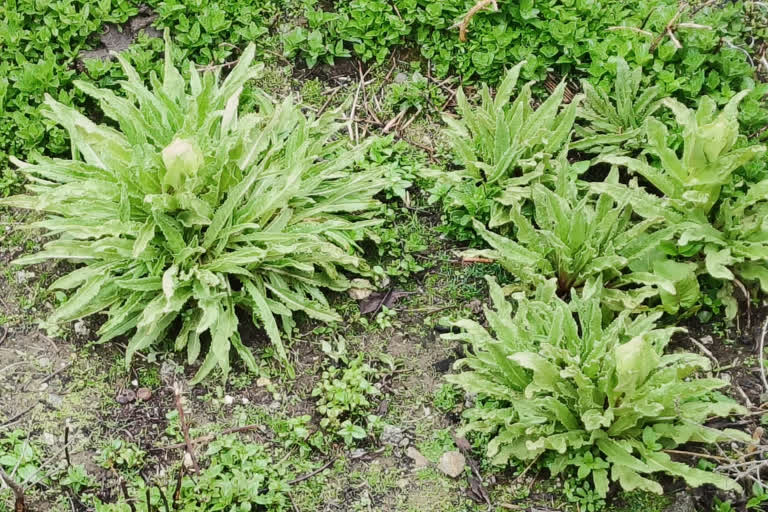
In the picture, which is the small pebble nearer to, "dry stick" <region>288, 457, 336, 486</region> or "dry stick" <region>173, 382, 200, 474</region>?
"dry stick" <region>173, 382, 200, 474</region>

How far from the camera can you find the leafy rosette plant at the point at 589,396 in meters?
3.59

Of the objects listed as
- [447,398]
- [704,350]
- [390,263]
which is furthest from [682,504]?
[390,263]

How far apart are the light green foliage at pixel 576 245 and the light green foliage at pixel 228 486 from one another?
1.52 m

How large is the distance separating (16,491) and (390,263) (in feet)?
7.17

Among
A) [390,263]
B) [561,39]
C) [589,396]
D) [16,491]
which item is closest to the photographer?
[16,491]

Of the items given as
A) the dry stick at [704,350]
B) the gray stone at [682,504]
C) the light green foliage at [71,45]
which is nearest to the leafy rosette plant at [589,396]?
the gray stone at [682,504]

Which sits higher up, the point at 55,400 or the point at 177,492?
the point at 177,492

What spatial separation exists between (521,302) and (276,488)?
1.43m

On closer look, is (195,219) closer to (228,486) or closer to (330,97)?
(228,486)

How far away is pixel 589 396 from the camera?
3641 millimetres

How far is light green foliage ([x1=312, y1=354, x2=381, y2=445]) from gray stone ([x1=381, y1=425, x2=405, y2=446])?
0.26 ft

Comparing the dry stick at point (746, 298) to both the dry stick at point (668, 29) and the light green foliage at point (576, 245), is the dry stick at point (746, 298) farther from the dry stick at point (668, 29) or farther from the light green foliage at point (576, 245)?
the dry stick at point (668, 29)

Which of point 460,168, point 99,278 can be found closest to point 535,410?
point 460,168

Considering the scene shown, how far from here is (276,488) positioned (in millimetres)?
3822
